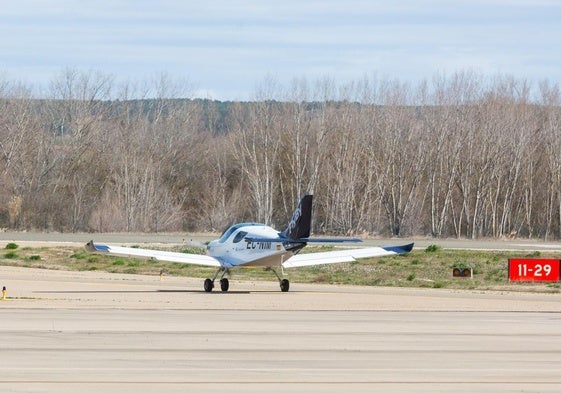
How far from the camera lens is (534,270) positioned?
46844 mm

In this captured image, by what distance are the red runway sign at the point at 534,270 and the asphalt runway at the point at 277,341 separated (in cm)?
439

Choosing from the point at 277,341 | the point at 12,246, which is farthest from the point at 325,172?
the point at 277,341

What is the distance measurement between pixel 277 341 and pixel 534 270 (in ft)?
83.2

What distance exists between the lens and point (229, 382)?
17.0m

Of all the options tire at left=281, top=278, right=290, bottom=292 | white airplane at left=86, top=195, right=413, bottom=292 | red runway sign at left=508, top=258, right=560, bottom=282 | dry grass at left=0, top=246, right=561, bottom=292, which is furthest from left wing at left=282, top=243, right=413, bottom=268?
red runway sign at left=508, top=258, right=560, bottom=282

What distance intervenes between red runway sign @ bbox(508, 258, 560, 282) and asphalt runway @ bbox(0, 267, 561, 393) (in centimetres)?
439

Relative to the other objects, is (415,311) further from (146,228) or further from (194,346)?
(146,228)

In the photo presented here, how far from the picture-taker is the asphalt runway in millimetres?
17109

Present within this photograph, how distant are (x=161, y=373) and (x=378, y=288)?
27.7 meters

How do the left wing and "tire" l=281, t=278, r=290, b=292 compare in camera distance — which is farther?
the left wing

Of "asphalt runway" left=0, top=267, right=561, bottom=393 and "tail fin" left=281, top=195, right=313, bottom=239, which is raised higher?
"tail fin" left=281, top=195, right=313, bottom=239

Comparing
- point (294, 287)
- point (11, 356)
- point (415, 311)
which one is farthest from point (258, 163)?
point (11, 356)

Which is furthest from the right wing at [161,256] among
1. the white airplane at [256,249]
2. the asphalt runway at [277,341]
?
the asphalt runway at [277,341]

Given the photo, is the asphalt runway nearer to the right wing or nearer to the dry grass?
the right wing
